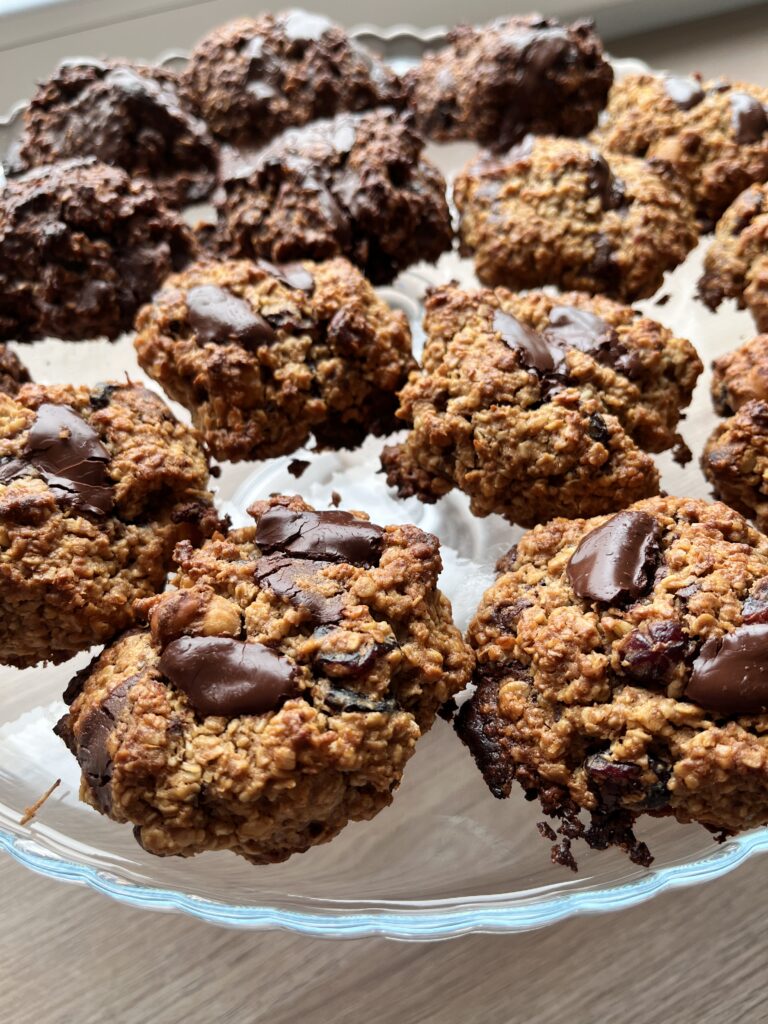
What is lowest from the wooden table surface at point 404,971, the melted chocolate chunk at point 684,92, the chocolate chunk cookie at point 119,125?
the wooden table surface at point 404,971

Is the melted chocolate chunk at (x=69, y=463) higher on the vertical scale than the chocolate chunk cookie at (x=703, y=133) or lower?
lower

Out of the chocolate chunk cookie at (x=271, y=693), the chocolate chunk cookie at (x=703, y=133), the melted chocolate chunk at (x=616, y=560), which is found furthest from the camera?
the chocolate chunk cookie at (x=703, y=133)

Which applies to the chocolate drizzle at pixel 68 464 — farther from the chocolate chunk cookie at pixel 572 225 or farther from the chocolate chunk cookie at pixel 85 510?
the chocolate chunk cookie at pixel 572 225

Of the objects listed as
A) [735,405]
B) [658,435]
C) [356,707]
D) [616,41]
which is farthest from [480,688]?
[616,41]

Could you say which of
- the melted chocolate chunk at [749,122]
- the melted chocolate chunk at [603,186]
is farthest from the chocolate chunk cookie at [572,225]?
the melted chocolate chunk at [749,122]

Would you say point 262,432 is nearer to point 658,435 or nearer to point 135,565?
point 135,565

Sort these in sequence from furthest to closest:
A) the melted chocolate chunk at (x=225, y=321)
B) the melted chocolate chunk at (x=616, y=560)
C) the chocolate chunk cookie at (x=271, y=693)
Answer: the melted chocolate chunk at (x=225, y=321), the melted chocolate chunk at (x=616, y=560), the chocolate chunk cookie at (x=271, y=693)

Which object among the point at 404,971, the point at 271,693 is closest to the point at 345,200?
the point at 271,693

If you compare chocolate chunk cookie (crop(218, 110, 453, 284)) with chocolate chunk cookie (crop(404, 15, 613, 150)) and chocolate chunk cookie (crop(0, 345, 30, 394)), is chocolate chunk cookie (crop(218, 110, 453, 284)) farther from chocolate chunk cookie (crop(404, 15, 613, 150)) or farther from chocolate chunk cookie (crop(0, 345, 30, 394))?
chocolate chunk cookie (crop(0, 345, 30, 394))
